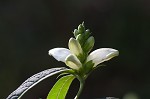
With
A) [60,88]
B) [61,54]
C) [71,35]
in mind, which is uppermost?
[61,54]

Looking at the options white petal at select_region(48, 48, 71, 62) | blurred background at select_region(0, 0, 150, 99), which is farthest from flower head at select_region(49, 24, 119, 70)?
blurred background at select_region(0, 0, 150, 99)

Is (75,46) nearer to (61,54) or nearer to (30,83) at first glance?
(61,54)

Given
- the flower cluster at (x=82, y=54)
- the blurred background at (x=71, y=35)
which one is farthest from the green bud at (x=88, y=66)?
the blurred background at (x=71, y=35)

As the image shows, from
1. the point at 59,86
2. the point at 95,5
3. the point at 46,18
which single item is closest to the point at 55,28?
the point at 46,18

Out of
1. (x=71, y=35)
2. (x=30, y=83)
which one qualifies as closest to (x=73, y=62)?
(x=30, y=83)

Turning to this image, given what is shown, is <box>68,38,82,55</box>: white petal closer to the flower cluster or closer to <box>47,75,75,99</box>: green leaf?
the flower cluster

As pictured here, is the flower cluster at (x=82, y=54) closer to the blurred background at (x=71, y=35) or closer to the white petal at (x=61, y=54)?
the white petal at (x=61, y=54)
